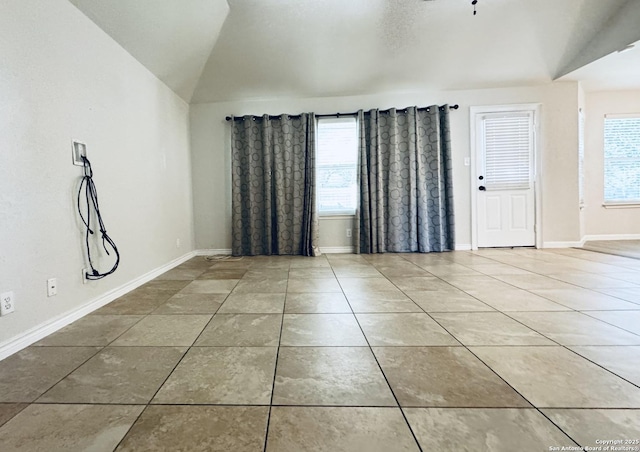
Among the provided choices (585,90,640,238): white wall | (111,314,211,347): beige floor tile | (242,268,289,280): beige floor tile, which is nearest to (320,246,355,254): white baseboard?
(242,268,289,280): beige floor tile

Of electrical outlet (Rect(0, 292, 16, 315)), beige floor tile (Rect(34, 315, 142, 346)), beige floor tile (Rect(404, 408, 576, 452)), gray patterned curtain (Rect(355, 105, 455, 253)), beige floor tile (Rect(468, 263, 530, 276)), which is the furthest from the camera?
gray patterned curtain (Rect(355, 105, 455, 253))

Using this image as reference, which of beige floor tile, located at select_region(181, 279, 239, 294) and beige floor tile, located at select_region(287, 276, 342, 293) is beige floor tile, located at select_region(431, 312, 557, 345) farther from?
beige floor tile, located at select_region(181, 279, 239, 294)

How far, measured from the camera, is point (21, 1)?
161 cm

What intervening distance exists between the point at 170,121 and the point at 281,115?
4.85ft

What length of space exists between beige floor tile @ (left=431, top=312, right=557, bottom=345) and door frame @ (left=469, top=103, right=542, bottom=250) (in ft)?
9.13

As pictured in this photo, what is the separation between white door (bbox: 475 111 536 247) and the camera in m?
4.16

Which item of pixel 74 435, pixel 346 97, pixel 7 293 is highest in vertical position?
pixel 346 97

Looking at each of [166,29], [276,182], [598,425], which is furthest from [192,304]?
[166,29]

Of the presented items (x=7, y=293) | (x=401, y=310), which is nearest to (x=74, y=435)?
(x=7, y=293)

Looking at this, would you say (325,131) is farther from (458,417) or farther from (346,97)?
(458,417)

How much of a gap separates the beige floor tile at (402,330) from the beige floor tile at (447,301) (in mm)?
210

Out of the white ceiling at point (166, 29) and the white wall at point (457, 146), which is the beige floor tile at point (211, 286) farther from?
the white ceiling at point (166, 29)

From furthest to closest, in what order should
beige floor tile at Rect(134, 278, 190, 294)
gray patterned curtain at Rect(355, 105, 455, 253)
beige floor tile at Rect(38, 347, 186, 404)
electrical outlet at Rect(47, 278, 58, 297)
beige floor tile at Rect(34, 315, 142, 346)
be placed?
gray patterned curtain at Rect(355, 105, 455, 253)
beige floor tile at Rect(134, 278, 190, 294)
electrical outlet at Rect(47, 278, 58, 297)
beige floor tile at Rect(34, 315, 142, 346)
beige floor tile at Rect(38, 347, 186, 404)

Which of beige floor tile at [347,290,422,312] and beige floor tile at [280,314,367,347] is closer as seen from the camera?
beige floor tile at [280,314,367,347]
